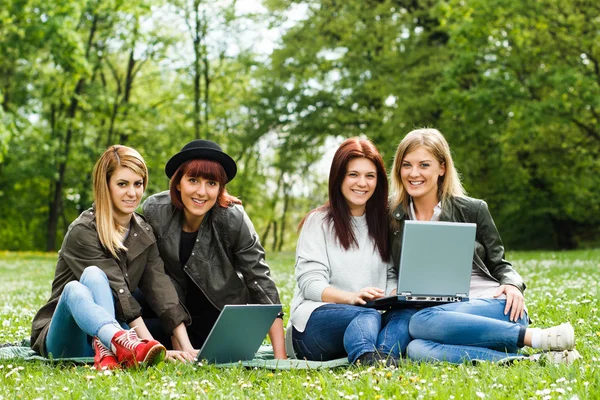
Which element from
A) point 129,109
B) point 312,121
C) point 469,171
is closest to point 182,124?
point 129,109

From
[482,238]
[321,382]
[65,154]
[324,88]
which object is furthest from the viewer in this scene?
[65,154]

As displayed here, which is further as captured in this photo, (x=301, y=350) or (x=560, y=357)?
(x=301, y=350)

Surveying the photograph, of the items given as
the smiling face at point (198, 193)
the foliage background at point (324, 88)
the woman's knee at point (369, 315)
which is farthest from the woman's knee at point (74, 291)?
the foliage background at point (324, 88)

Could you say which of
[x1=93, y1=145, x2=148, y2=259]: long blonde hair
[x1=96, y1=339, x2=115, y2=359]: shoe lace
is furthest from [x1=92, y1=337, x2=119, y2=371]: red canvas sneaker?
[x1=93, y1=145, x2=148, y2=259]: long blonde hair

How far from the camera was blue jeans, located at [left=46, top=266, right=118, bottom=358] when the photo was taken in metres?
4.92

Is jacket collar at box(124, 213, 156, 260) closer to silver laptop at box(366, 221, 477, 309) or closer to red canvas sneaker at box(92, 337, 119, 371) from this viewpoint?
red canvas sneaker at box(92, 337, 119, 371)

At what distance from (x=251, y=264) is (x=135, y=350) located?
148 cm

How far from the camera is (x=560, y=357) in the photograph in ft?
15.3

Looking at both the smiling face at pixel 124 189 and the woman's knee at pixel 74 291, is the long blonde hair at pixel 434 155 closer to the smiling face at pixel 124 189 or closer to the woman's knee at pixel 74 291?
the smiling face at pixel 124 189

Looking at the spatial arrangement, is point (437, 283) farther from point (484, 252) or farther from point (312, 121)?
point (312, 121)

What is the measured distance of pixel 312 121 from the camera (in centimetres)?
3189

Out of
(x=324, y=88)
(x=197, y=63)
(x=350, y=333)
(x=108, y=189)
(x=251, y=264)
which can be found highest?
(x=197, y=63)

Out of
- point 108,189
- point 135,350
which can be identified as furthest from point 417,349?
point 108,189

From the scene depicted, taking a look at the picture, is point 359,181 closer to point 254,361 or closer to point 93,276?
point 254,361
